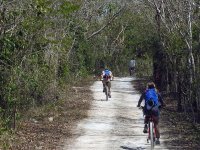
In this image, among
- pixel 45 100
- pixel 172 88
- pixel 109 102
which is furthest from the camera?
pixel 172 88

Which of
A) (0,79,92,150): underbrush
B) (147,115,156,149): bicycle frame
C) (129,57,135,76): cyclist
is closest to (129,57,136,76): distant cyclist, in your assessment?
(129,57,135,76): cyclist

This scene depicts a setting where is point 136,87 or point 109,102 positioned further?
point 136,87

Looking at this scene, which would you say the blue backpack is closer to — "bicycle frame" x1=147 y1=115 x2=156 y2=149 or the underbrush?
"bicycle frame" x1=147 y1=115 x2=156 y2=149

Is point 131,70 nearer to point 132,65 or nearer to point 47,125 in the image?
point 132,65

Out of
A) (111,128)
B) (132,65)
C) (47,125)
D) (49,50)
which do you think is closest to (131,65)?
(132,65)

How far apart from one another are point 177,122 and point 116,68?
3352 centimetres

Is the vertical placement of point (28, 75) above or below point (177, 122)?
above

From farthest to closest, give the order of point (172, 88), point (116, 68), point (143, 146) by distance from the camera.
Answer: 1. point (116, 68)
2. point (172, 88)
3. point (143, 146)

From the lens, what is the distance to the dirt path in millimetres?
14484

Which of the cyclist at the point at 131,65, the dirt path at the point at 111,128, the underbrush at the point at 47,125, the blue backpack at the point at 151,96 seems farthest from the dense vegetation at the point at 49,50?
the cyclist at the point at 131,65

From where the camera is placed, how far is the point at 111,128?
17.9 metres

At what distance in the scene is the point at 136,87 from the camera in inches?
1395

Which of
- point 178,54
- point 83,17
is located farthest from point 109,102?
point 83,17

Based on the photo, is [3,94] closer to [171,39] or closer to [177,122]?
[177,122]
